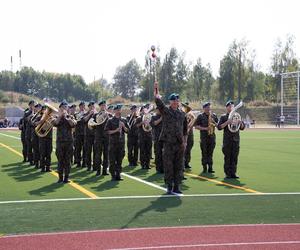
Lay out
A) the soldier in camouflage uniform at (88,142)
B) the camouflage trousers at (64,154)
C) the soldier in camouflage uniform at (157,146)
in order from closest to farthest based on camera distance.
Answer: the camouflage trousers at (64,154) < the soldier in camouflage uniform at (157,146) < the soldier in camouflage uniform at (88,142)

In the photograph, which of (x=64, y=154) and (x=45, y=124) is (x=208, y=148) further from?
(x=45, y=124)

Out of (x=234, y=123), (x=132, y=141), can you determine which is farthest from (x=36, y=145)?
(x=234, y=123)

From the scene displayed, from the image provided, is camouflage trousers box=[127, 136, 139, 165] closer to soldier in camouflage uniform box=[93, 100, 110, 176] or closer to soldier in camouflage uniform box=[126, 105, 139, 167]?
soldier in camouflage uniform box=[126, 105, 139, 167]

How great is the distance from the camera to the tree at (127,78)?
151 metres

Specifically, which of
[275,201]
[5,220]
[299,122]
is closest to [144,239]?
[5,220]

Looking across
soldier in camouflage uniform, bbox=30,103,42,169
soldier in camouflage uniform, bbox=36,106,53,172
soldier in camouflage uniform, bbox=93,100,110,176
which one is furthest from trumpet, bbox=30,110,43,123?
soldier in camouflage uniform, bbox=93,100,110,176

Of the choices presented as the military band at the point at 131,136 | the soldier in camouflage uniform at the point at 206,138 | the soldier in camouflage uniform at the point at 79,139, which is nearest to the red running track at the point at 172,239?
the military band at the point at 131,136

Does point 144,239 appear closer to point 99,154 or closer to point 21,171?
point 99,154

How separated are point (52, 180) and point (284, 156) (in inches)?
412

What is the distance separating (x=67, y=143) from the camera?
45.7ft

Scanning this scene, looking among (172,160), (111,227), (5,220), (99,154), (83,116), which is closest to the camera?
(111,227)

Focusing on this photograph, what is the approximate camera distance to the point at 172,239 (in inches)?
305

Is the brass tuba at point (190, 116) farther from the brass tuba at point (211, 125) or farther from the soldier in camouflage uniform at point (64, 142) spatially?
the soldier in camouflage uniform at point (64, 142)

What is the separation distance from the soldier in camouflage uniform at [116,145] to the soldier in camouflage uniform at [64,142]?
103 cm
